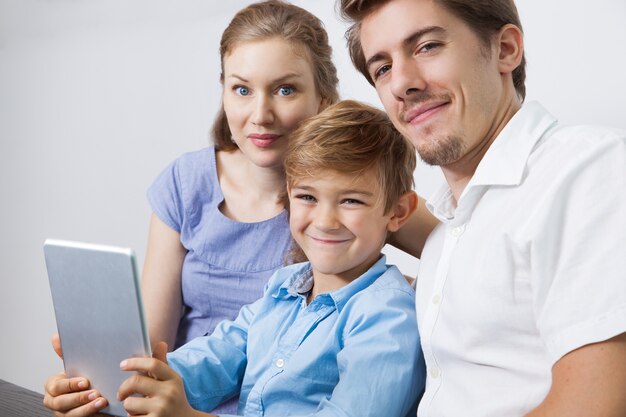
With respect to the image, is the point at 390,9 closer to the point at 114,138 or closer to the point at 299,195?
the point at 299,195

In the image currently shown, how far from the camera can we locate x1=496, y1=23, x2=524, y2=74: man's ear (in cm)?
148

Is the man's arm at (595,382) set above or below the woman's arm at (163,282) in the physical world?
above

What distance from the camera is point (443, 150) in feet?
4.73

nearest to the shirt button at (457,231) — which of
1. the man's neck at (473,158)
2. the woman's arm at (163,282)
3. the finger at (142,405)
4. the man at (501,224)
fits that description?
the man at (501,224)

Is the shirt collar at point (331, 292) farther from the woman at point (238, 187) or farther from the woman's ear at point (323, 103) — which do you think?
the woman's ear at point (323, 103)

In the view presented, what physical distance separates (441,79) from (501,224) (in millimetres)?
285

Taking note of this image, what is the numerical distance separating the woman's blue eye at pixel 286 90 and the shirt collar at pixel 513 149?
697 millimetres

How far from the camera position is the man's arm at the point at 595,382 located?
112 cm

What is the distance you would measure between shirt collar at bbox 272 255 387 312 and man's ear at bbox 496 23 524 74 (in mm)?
429

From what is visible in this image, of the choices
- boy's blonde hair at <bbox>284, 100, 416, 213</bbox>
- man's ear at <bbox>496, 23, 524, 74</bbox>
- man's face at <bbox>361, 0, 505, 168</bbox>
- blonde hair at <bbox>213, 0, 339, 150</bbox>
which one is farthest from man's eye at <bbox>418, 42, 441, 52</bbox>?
blonde hair at <bbox>213, 0, 339, 150</bbox>

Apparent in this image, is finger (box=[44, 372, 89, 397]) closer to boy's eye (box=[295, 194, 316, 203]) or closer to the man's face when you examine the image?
boy's eye (box=[295, 194, 316, 203])

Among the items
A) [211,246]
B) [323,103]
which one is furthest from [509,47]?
[211,246]

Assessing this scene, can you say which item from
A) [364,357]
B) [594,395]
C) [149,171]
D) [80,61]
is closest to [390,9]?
[364,357]

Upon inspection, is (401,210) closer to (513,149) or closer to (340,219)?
(340,219)
